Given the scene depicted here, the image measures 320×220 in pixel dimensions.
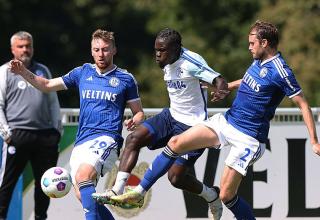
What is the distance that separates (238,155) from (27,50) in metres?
3.10

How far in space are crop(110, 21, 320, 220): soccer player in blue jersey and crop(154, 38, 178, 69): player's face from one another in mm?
758

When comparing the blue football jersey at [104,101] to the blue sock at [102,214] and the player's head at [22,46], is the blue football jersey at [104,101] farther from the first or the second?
the player's head at [22,46]

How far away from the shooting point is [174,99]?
11961mm

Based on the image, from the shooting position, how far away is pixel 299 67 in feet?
81.3

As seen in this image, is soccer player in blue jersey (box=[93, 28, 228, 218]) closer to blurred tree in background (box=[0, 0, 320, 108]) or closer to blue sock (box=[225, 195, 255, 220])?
blue sock (box=[225, 195, 255, 220])

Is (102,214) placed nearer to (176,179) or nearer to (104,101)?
(104,101)

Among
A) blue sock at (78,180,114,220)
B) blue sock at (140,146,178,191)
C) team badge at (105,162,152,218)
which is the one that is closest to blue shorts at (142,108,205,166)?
blue sock at (140,146,178,191)

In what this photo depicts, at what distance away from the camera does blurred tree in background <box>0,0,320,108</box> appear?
83.7 feet

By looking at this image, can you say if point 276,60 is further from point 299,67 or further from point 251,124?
point 299,67

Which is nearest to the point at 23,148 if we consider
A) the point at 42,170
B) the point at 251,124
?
the point at 42,170

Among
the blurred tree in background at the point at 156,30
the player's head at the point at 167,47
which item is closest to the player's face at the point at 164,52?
the player's head at the point at 167,47

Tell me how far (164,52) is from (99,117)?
972mm

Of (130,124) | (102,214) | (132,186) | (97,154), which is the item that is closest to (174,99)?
(130,124)

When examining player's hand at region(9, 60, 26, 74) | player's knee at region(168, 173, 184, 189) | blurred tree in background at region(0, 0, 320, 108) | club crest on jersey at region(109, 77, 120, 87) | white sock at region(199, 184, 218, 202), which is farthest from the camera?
blurred tree in background at region(0, 0, 320, 108)
